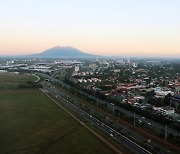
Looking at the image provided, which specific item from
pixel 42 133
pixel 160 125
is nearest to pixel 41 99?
pixel 42 133

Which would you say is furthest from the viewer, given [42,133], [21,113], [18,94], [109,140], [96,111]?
[18,94]

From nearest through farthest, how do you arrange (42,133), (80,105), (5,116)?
(42,133) < (5,116) < (80,105)

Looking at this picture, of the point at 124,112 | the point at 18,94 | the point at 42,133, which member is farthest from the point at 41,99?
the point at 42,133

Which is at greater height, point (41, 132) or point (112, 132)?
point (41, 132)

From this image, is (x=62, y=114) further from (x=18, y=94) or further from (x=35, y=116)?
(x=18, y=94)

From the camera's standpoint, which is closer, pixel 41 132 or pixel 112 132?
pixel 41 132

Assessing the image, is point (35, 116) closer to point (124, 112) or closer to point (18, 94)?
point (124, 112)

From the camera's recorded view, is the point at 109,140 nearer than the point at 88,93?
Yes
